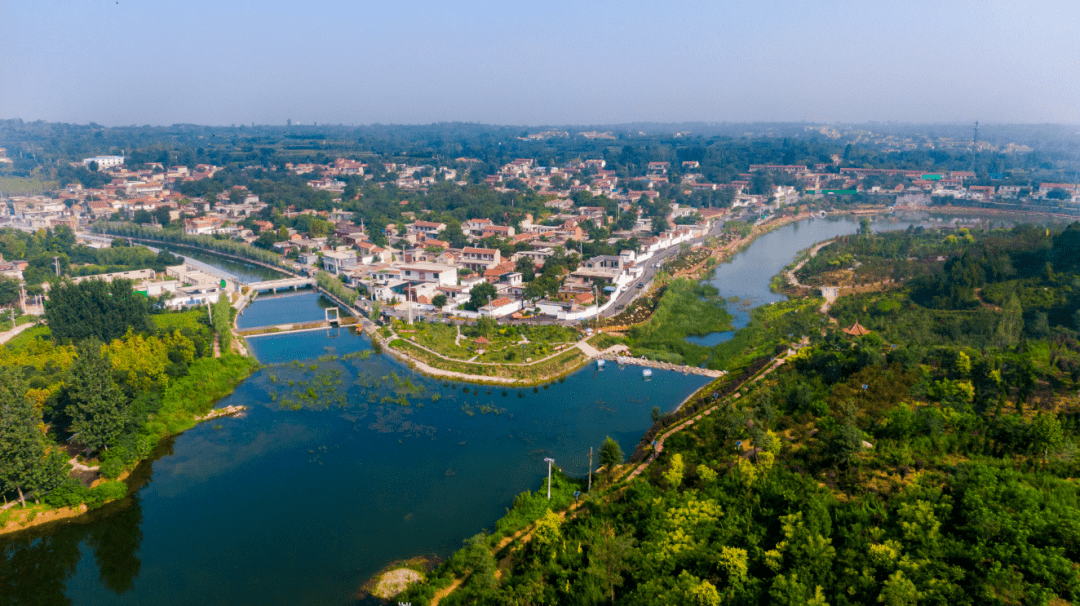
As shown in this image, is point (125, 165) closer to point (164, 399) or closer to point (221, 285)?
point (221, 285)

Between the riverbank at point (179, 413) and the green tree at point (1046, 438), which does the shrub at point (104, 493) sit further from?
the green tree at point (1046, 438)

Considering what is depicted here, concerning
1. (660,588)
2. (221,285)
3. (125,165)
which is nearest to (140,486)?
(660,588)

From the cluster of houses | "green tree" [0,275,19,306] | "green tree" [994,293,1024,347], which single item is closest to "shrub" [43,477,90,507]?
the cluster of houses

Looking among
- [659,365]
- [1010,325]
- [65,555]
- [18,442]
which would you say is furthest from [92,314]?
[1010,325]

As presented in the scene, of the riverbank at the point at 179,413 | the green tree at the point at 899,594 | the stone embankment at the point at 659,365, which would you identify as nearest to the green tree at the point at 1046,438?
the green tree at the point at 899,594

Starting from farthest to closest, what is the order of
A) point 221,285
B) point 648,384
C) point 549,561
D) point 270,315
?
point 221,285 < point 270,315 < point 648,384 < point 549,561

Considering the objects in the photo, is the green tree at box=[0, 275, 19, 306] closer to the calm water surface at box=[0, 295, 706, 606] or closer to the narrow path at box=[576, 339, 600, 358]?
the calm water surface at box=[0, 295, 706, 606]
